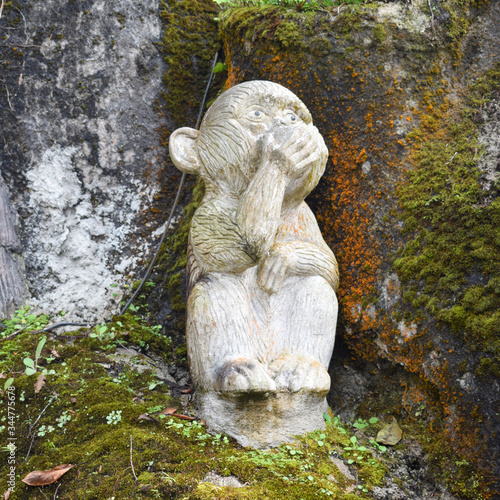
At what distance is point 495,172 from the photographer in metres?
3.68

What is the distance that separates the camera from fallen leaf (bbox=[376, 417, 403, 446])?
3.62m

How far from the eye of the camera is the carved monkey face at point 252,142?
3.70 metres

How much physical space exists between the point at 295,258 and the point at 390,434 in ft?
4.60

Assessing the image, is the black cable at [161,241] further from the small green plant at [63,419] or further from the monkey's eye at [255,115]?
the monkey's eye at [255,115]

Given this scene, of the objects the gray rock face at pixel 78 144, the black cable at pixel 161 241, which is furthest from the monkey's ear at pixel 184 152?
the gray rock face at pixel 78 144

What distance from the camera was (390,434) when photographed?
12.0ft

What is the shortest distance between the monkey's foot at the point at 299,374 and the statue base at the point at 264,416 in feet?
0.15

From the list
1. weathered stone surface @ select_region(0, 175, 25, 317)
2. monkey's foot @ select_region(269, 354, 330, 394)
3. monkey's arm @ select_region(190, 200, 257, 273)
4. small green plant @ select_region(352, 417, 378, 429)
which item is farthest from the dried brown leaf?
weathered stone surface @ select_region(0, 175, 25, 317)

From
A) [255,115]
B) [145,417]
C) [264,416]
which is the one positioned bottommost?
[264,416]

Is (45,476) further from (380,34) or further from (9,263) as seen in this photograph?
(380,34)

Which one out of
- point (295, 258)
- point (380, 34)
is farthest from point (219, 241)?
point (380, 34)

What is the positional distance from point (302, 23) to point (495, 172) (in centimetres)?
216

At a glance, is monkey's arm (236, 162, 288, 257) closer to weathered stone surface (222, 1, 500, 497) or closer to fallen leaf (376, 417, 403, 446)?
weathered stone surface (222, 1, 500, 497)

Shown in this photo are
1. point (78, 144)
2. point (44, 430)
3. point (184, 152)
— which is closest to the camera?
point (44, 430)
